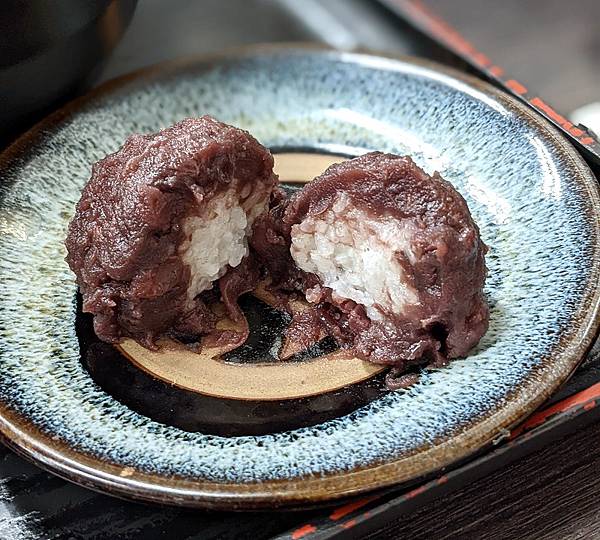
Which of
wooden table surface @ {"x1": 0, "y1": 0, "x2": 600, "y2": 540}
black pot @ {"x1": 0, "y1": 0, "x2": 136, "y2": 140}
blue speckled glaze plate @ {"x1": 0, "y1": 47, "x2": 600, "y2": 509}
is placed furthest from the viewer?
black pot @ {"x1": 0, "y1": 0, "x2": 136, "y2": 140}

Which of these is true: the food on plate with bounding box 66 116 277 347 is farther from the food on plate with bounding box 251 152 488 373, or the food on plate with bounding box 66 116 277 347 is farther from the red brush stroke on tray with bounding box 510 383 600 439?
the red brush stroke on tray with bounding box 510 383 600 439

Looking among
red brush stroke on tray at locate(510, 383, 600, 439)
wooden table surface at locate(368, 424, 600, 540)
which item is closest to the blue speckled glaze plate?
red brush stroke on tray at locate(510, 383, 600, 439)

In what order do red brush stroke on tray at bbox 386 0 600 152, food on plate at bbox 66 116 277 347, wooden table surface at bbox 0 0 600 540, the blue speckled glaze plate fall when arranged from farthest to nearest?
red brush stroke on tray at bbox 386 0 600 152 → food on plate at bbox 66 116 277 347 → wooden table surface at bbox 0 0 600 540 → the blue speckled glaze plate

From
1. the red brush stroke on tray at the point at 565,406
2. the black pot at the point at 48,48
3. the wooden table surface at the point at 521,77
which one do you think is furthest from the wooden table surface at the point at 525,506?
the black pot at the point at 48,48

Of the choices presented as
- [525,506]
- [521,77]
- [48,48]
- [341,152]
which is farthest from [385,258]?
[521,77]

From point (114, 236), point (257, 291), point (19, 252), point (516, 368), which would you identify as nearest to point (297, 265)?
point (257, 291)

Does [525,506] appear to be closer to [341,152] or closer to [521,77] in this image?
[341,152]

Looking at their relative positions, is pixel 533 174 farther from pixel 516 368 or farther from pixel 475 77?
pixel 516 368
